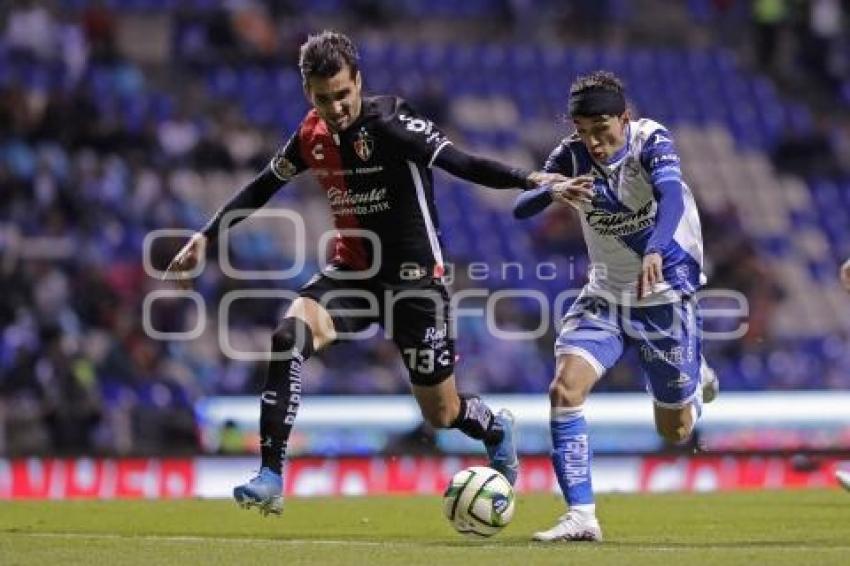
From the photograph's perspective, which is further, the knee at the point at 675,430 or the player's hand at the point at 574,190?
the knee at the point at 675,430

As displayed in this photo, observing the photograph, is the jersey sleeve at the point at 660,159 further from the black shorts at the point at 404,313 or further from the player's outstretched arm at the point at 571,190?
the black shorts at the point at 404,313

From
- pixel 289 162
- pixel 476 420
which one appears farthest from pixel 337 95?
pixel 476 420

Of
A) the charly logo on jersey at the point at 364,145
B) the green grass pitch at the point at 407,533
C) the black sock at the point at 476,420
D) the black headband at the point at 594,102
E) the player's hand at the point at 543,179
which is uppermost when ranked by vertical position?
the black headband at the point at 594,102

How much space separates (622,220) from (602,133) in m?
0.58

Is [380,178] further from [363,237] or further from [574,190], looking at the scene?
[574,190]

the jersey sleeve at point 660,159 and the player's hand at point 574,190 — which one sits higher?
the jersey sleeve at point 660,159

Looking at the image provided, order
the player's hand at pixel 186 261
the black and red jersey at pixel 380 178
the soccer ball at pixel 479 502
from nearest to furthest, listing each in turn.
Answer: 1. the soccer ball at pixel 479 502
2. the black and red jersey at pixel 380 178
3. the player's hand at pixel 186 261

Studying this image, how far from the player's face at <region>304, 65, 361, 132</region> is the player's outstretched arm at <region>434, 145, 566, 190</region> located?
1.79 feet

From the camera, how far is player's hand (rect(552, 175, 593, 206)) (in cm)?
914

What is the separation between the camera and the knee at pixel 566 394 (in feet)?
31.4

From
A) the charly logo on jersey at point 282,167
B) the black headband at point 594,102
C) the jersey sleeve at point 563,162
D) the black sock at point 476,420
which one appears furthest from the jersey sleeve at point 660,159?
the charly logo on jersey at point 282,167

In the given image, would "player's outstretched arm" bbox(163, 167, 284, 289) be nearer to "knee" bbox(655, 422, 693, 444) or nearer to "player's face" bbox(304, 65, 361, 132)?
"player's face" bbox(304, 65, 361, 132)

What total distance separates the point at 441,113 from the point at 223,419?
6.61 meters

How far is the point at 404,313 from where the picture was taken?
10062mm
